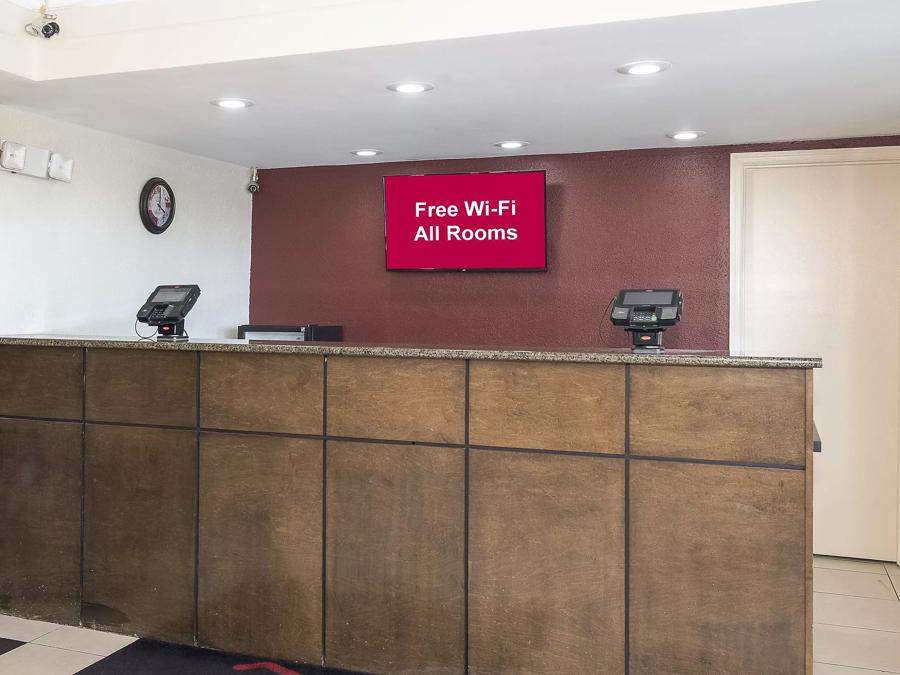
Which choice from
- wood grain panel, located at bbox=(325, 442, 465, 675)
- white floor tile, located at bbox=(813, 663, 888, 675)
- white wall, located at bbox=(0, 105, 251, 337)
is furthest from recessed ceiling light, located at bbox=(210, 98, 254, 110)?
white floor tile, located at bbox=(813, 663, 888, 675)

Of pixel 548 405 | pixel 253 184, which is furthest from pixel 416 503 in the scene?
pixel 253 184

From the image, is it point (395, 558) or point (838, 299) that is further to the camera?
point (838, 299)

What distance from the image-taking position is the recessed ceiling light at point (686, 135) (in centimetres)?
464

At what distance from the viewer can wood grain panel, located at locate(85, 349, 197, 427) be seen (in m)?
3.43

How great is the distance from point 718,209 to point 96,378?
3584 mm

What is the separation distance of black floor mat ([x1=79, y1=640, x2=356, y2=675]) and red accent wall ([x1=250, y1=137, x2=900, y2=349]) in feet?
8.51

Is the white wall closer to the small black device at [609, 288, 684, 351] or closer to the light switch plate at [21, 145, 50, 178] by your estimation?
the light switch plate at [21, 145, 50, 178]

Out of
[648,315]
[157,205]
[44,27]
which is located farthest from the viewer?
[157,205]

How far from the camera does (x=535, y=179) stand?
5.28 meters

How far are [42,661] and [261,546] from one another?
96cm

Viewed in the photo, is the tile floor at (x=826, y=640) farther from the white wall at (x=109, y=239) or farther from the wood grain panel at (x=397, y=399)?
the white wall at (x=109, y=239)

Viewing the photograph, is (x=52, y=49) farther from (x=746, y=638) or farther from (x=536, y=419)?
(x=746, y=638)

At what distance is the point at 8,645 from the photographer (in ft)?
11.2

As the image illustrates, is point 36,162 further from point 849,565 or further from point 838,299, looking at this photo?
point 849,565
